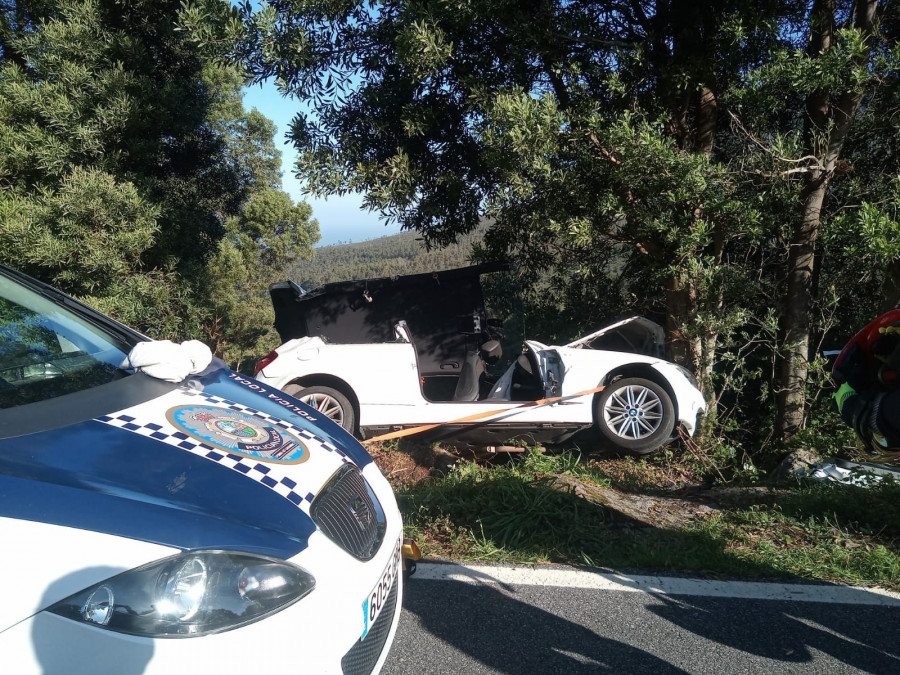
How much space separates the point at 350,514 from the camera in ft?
7.51

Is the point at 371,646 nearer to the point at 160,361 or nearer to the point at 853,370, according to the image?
the point at 160,361

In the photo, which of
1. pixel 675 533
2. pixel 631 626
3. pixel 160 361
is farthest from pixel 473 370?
pixel 160 361

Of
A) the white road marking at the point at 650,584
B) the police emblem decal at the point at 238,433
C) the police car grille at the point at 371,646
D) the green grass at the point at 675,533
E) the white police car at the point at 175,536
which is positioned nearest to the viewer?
the white police car at the point at 175,536

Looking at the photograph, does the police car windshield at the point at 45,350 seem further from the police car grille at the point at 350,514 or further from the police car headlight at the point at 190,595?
the police car grille at the point at 350,514

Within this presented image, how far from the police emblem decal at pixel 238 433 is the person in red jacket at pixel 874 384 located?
221 cm

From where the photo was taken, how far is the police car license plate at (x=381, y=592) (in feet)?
6.91

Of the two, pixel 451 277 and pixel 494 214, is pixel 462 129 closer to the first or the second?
pixel 494 214

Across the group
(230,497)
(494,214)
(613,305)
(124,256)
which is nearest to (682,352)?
(613,305)

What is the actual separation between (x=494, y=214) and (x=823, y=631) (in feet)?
16.6

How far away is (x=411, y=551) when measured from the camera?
9.53 feet

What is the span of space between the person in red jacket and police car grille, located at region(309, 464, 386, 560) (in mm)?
1961

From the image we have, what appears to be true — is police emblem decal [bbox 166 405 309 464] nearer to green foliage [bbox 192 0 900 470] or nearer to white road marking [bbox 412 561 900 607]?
white road marking [bbox 412 561 900 607]

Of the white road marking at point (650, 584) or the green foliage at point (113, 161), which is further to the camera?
the green foliage at point (113, 161)

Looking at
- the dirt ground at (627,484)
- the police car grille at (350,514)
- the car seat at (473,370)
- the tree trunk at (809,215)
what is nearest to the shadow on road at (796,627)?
the dirt ground at (627,484)
